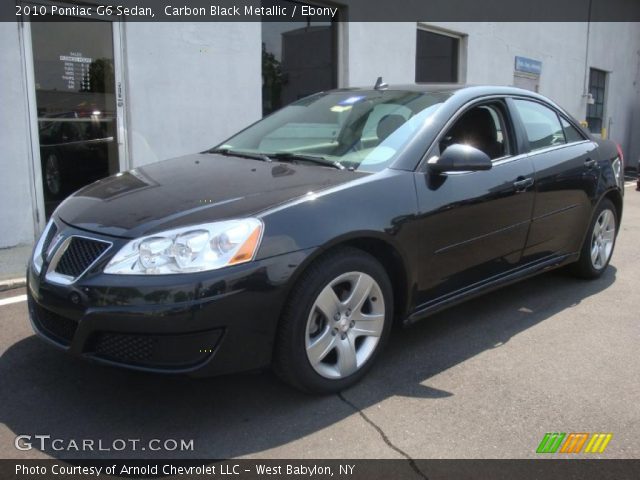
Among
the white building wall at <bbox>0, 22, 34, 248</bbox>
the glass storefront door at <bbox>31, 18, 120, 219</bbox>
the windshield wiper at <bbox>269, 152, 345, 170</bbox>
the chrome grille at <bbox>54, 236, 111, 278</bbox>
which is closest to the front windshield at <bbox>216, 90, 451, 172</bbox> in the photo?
the windshield wiper at <bbox>269, 152, 345, 170</bbox>

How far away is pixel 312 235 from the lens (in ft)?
9.09

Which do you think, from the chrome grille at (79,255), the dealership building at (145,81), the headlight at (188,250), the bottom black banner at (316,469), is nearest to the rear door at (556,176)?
the bottom black banner at (316,469)

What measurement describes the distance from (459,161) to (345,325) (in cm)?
105

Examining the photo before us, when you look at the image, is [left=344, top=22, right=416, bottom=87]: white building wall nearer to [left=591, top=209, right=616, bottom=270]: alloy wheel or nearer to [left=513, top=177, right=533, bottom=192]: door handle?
[left=591, top=209, right=616, bottom=270]: alloy wheel

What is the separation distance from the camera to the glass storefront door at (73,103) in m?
6.13

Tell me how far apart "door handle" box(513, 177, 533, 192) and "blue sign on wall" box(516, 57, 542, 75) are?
9.61 meters

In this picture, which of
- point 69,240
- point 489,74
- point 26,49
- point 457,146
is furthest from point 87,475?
point 489,74

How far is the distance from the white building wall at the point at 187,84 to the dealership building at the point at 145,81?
12 mm

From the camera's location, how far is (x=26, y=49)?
19.2 feet

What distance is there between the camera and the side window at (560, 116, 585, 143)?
4.70 meters

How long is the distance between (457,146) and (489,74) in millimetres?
9290

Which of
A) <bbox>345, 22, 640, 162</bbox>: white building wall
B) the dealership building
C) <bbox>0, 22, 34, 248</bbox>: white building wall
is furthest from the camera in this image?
<bbox>345, 22, 640, 162</bbox>: white building wall

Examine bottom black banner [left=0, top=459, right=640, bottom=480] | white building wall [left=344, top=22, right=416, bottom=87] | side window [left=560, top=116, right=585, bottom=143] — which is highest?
white building wall [left=344, top=22, right=416, bottom=87]

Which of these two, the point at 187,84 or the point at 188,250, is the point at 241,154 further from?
the point at 187,84
